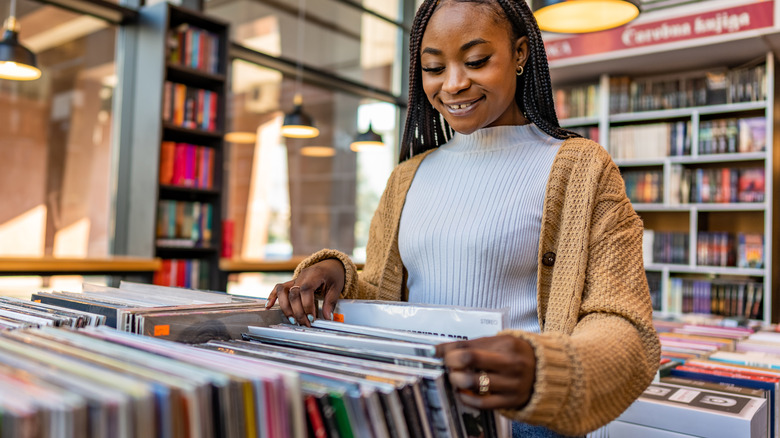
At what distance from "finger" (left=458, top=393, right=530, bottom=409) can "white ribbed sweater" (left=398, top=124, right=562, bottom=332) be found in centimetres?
37

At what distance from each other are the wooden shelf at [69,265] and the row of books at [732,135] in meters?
3.76

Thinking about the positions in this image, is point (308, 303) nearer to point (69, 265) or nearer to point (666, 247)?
point (69, 265)

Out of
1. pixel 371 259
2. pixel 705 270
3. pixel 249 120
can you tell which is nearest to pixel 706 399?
pixel 371 259

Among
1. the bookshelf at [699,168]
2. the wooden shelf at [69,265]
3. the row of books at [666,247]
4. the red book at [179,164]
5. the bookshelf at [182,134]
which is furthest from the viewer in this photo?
the row of books at [666,247]

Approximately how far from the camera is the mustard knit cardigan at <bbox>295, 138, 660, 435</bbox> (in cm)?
51

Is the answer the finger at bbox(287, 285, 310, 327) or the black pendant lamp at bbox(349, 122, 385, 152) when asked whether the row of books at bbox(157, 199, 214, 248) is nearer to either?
the black pendant lamp at bbox(349, 122, 385, 152)

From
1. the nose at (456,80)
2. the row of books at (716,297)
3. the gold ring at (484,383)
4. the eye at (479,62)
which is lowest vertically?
the row of books at (716,297)

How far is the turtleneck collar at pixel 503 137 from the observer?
97 centimetres

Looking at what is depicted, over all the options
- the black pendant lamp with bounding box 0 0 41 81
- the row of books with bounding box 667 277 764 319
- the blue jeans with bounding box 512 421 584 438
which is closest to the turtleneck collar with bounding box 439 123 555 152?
the blue jeans with bounding box 512 421 584 438

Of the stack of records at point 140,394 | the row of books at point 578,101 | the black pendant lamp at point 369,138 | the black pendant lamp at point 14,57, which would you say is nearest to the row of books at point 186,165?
the black pendant lamp at point 14,57

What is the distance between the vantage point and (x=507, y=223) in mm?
875

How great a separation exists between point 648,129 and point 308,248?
3.04 m

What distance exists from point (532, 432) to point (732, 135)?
4.08 m

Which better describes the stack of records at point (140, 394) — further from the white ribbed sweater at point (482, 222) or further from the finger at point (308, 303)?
the white ribbed sweater at point (482, 222)
